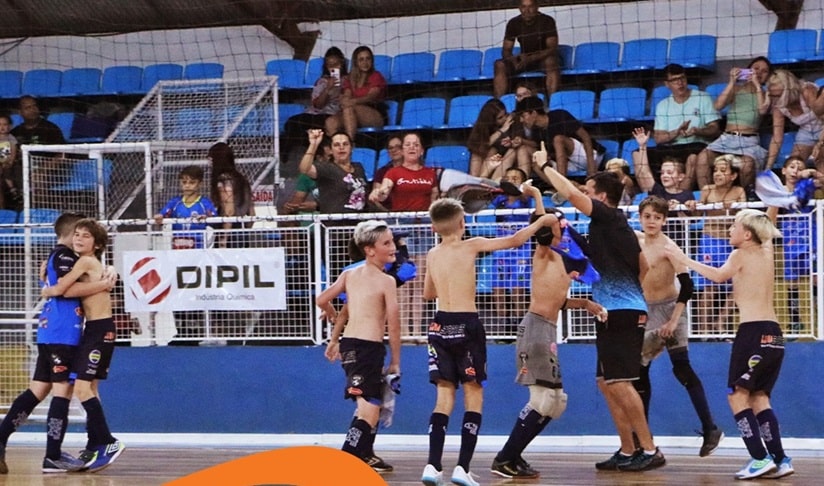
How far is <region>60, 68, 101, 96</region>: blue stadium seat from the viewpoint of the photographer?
48.4ft

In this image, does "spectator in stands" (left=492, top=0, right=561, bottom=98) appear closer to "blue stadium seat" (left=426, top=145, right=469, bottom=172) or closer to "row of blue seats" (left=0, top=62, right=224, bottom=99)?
"blue stadium seat" (left=426, top=145, right=469, bottom=172)

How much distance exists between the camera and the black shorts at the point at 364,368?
7.52m

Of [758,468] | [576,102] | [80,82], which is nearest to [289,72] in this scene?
[80,82]

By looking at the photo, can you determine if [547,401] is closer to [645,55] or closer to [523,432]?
[523,432]

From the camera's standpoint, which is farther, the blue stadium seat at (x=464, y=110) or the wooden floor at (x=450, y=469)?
the blue stadium seat at (x=464, y=110)

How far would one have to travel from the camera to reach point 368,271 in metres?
7.71

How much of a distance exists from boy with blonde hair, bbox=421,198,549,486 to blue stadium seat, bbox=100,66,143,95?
8.17 metres

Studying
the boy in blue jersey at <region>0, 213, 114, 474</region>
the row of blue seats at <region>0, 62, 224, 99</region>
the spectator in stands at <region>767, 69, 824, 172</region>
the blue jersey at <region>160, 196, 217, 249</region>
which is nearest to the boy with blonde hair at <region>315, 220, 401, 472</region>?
the boy in blue jersey at <region>0, 213, 114, 474</region>

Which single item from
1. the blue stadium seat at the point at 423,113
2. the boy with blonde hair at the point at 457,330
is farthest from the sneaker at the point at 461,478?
the blue stadium seat at the point at 423,113

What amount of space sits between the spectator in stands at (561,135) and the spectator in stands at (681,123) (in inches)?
19.3

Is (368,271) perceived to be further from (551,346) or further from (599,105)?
(599,105)

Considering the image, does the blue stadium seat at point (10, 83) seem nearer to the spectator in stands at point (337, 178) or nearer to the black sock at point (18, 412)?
the spectator in stands at point (337, 178)

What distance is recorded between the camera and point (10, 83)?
14945 millimetres

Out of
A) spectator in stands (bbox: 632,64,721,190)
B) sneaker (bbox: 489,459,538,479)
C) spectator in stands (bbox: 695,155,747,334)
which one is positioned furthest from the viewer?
spectator in stands (bbox: 632,64,721,190)
